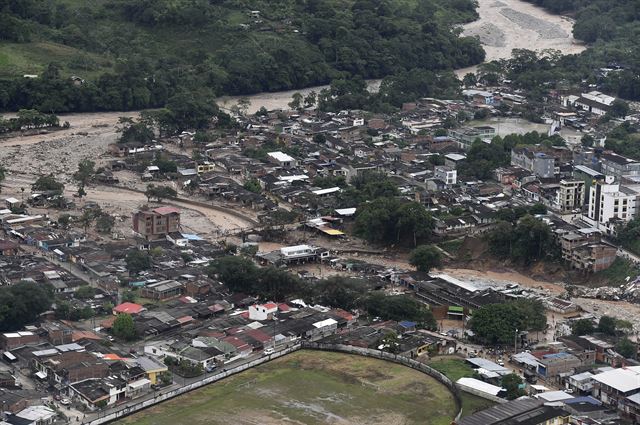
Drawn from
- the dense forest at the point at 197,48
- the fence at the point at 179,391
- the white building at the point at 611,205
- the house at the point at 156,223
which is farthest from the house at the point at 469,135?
the fence at the point at 179,391

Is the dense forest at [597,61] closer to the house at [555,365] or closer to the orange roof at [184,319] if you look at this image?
the orange roof at [184,319]

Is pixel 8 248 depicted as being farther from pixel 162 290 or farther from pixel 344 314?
pixel 344 314

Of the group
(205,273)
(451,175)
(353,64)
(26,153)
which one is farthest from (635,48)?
(205,273)

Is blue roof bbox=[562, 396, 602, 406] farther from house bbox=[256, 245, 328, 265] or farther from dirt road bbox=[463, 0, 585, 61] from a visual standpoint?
dirt road bbox=[463, 0, 585, 61]

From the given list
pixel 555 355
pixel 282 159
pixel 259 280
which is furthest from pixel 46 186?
pixel 555 355

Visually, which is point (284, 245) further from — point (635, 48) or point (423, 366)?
point (635, 48)

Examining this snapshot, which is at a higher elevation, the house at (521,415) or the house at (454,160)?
the house at (521,415)
